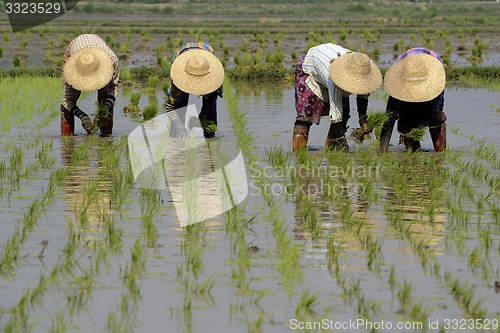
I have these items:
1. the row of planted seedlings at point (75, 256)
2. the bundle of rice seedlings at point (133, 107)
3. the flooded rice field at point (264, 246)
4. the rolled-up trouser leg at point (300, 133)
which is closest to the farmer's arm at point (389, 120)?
the flooded rice field at point (264, 246)

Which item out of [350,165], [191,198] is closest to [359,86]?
[350,165]

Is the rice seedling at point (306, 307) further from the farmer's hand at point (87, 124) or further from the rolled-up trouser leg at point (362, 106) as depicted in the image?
the farmer's hand at point (87, 124)

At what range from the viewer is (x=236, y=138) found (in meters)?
10.1

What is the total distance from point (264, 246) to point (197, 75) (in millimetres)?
4155

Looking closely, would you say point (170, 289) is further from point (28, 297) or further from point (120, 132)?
point (120, 132)

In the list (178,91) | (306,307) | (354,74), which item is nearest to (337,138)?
(354,74)

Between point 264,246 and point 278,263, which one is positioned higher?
point 278,263

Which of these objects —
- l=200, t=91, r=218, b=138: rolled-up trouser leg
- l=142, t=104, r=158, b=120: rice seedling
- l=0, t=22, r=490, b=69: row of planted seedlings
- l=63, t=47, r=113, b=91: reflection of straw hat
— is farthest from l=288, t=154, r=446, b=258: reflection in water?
l=0, t=22, r=490, b=69: row of planted seedlings

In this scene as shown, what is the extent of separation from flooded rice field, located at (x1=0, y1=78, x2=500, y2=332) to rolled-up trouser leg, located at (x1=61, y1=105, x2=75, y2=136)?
2.03ft

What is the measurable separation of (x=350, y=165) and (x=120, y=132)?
323 centimetres

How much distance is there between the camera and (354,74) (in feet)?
26.6

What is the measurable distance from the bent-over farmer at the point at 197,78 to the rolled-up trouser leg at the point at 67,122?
3.14ft

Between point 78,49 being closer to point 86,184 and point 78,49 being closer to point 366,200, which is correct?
point 86,184

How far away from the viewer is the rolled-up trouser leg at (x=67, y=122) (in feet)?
33.1
